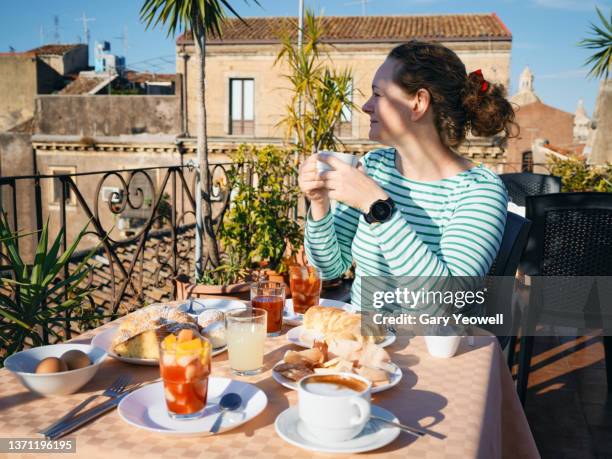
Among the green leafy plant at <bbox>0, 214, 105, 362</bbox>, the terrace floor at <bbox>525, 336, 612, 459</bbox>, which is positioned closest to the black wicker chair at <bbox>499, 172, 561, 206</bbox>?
the terrace floor at <bbox>525, 336, 612, 459</bbox>

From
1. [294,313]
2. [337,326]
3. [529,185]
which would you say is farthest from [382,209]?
[529,185]

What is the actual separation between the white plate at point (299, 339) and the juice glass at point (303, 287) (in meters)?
0.16

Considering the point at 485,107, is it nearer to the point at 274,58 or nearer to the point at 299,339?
the point at 299,339

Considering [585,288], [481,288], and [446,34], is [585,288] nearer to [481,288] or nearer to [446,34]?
[481,288]

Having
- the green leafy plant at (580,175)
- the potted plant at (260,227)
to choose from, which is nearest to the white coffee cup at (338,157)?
the potted plant at (260,227)

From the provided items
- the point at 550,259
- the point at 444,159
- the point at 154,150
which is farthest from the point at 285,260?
the point at 154,150

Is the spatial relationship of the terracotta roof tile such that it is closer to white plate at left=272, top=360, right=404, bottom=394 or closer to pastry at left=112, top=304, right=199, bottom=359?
pastry at left=112, top=304, right=199, bottom=359

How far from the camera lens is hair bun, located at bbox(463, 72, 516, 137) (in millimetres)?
1789

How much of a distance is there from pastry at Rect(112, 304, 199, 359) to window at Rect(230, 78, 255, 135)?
17.8 m

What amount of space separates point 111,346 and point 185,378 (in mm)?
360

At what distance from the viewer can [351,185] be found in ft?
4.69

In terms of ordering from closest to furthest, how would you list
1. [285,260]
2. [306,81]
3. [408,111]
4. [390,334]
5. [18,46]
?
[390,334]
[408,111]
[285,260]
[306,81]
[18,46]

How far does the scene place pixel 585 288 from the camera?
262cm

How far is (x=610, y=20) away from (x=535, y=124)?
16939 mm
